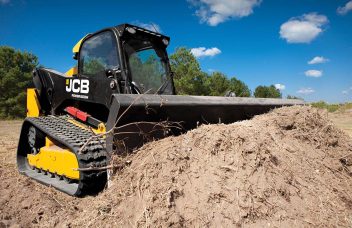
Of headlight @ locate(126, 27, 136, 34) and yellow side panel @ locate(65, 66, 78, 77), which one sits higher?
headlight @ locate(126, 27, 136, 34)

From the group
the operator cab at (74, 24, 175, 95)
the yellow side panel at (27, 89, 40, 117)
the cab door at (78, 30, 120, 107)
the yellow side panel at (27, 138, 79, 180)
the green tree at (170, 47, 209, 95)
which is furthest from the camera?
the green tree at (170, 47, 209, 95)

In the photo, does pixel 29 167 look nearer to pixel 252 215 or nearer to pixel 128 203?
pixel 128 203

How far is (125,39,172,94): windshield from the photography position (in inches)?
186

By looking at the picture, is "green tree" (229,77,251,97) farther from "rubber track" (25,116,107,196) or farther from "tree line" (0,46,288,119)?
"rubber track" (25,116,107,196)

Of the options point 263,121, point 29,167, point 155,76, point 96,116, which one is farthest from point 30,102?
point 263,121

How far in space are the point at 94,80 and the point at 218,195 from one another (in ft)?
8.93

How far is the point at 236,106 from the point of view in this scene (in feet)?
15.8

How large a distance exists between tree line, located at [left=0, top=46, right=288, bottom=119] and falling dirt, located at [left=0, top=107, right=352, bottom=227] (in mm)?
25864

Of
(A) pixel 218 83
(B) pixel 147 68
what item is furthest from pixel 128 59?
(A) pixel 218 83

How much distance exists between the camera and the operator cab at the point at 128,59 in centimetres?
446

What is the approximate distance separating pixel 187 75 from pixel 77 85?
26663mm

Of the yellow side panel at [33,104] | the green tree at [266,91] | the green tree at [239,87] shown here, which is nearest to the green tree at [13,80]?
the green tree at [239,87]

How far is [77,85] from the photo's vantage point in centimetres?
488

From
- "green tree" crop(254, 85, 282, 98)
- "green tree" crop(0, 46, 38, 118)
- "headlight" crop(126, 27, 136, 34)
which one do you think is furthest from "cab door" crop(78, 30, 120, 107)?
"green tree" crop(254, 85, 282, 98)
